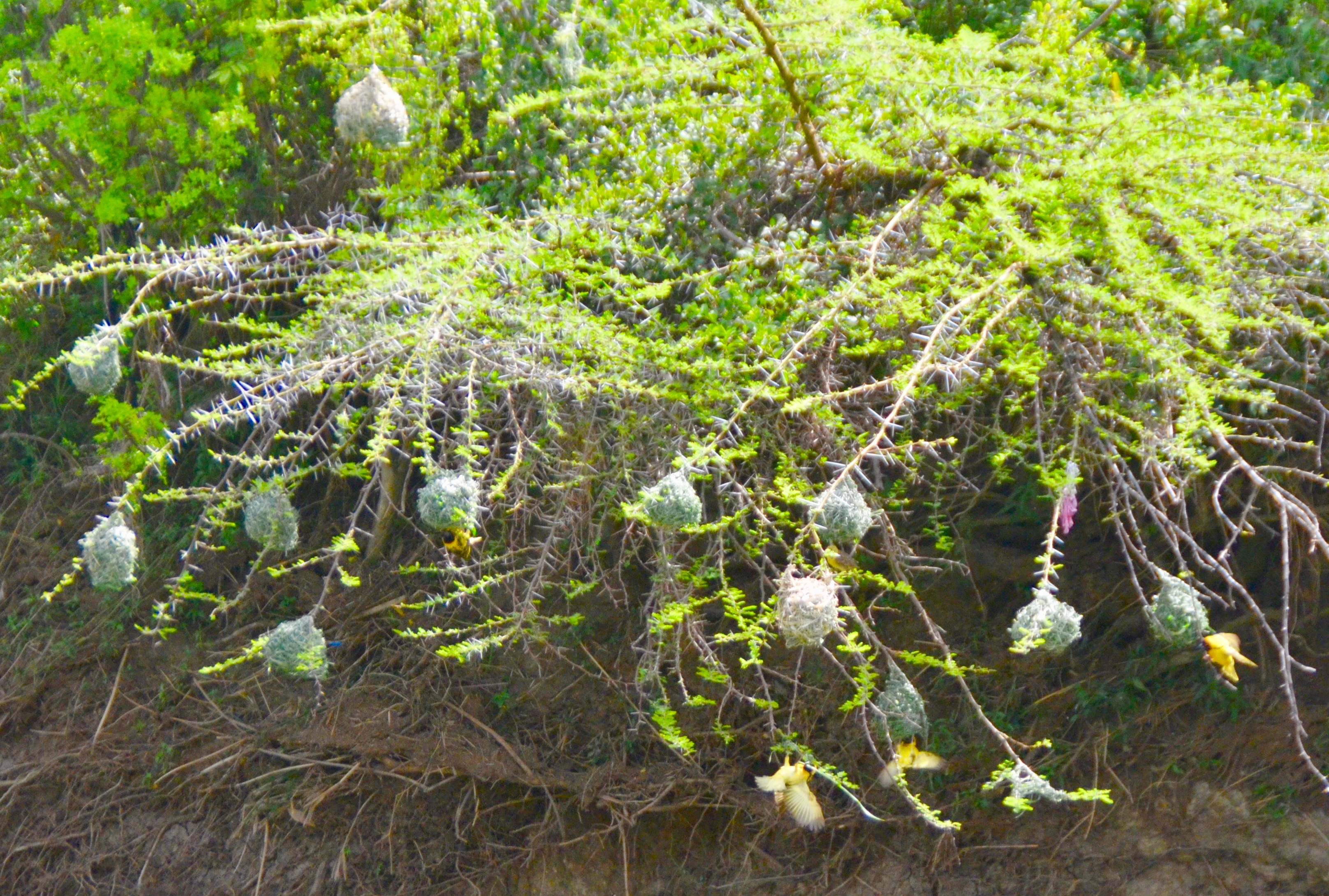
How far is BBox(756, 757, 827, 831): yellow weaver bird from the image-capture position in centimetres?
197

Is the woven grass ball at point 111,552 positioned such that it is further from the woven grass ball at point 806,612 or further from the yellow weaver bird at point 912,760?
the yellow weaver bird at point 912,760

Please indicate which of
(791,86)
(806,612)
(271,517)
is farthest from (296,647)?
(791,86)

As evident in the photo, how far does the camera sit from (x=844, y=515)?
1.46m

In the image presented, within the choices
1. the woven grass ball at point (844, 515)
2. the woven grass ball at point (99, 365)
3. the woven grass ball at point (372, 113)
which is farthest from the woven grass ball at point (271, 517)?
the woven grass ball at point (844, 515)

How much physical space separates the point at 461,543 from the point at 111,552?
0.57m

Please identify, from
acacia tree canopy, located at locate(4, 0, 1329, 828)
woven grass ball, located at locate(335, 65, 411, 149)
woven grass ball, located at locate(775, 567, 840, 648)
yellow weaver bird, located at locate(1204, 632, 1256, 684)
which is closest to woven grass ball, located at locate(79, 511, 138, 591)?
acacia tree canopy, located at locate(4, 0, 1329, 828)

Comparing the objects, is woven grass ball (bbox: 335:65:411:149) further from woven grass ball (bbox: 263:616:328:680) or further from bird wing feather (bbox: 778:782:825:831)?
bird wing feather (bbox: 778:782:825:831)

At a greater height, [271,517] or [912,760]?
[271,517]

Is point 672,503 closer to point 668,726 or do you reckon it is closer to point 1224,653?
point 668,726

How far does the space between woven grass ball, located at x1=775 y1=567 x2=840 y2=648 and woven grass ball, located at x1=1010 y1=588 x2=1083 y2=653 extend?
25cm

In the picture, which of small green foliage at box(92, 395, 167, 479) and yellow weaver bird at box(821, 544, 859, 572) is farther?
small green foliage at box(92, 395, 167, 479)

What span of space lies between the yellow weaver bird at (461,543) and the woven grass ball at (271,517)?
0.90ft

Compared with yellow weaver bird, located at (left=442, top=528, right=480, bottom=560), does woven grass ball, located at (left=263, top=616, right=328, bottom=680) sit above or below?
below

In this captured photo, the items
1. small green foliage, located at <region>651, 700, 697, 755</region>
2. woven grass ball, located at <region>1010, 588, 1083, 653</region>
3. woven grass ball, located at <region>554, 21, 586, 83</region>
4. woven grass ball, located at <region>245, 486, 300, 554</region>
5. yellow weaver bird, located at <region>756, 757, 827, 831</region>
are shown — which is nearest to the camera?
woven grass ball, located at <region>1010, 588, 1083, 653</region>
